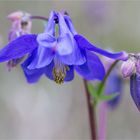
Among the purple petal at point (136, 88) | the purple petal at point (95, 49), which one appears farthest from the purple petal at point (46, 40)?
the purple petal at point (136, 88)

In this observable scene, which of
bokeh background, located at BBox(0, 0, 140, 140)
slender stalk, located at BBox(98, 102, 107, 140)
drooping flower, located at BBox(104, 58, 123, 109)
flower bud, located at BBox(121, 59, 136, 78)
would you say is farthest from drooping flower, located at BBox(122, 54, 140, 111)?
bokeh background, located at BBox(0, 0, 140, 140)

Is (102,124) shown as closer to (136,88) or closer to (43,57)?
(136,88)

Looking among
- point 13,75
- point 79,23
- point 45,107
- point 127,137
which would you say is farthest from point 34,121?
point 79,23

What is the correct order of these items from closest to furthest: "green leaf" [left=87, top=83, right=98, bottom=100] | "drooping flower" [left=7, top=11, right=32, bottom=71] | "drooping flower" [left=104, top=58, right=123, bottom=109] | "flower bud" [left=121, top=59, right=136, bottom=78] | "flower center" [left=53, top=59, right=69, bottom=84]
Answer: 1. "flower bud" [left=121, top=59, right=136, bottom=78]
2. "flower center" [left=53, top=59, right=69, bottom=84]
3. "drooping flower" [left=7, top=11, right=32, bottom=71]
4. "green leaf" [left=87, top=83, right=98, bottom=100]
5. "drooping flower" [left=104, top=58, right=123, bottom=109]

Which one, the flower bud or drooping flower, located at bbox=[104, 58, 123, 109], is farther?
drooping flower, located at bbox=[104, 58, 123, 109]

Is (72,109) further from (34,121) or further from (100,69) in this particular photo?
(100,69)

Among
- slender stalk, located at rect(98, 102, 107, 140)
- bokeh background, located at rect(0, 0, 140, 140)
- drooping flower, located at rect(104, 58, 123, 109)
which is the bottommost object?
bokeh background, located at rect(0, 0, 140, 140)

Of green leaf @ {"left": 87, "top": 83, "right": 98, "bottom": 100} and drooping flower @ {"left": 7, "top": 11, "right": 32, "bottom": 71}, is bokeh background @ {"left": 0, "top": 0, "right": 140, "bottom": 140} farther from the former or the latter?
green leaf @ {"left": 87, "top": 83, "right": 98, "bottom": 100}
